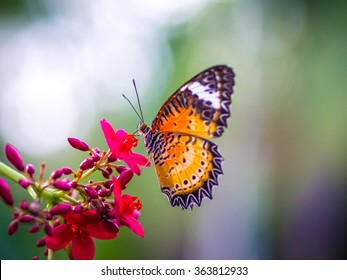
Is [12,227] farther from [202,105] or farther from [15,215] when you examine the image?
[202,105]

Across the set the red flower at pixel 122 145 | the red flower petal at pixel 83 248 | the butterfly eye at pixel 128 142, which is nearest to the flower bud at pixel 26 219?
the red flower petal at pixel 83 248

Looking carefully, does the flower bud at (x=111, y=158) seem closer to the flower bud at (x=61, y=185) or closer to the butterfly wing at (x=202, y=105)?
the flower bud at (x=61, y=185)

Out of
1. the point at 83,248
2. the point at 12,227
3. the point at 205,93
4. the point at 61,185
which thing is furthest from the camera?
the point at 205,93

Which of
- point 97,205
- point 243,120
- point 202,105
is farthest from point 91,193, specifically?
point 243,120

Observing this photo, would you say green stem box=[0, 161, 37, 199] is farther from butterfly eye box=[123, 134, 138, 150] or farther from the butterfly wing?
→ the butterfly wing

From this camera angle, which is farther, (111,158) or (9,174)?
(111,158)

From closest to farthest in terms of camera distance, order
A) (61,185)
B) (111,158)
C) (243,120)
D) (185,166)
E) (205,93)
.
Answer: (61,185), (111,158), (205,93), (185,166), (243,120)
